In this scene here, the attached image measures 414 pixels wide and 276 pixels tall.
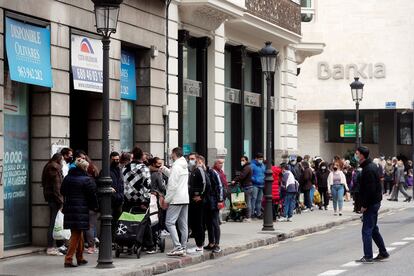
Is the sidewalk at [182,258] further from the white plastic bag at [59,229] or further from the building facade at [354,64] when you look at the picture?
the building facade at [354,64]

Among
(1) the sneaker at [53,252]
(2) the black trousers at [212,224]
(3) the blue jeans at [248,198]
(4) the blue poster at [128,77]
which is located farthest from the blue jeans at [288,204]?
(1) the sneaker at [53,252]

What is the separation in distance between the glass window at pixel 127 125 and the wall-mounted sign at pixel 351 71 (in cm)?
3631

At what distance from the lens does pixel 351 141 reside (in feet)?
205

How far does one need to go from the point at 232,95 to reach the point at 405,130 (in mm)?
36439

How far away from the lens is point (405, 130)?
65.1 metres

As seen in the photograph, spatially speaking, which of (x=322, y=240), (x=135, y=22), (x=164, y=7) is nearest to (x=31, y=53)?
(x=135, y=22)

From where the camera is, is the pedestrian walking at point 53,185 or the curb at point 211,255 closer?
the curb at point 211,255

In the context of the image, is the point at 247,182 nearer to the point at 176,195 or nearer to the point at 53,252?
the point at 176,195

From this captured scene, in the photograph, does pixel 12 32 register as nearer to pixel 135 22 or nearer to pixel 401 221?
pixel 135 22

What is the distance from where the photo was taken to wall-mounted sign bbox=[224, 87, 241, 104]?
3005cm

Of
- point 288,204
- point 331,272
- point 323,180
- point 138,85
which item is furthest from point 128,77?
point 323,180

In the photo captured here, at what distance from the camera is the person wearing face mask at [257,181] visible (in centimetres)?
2711

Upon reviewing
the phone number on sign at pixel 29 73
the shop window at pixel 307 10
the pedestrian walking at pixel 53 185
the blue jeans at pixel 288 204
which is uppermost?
the shop window at pixel 307 10

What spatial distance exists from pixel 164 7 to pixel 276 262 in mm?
8587
